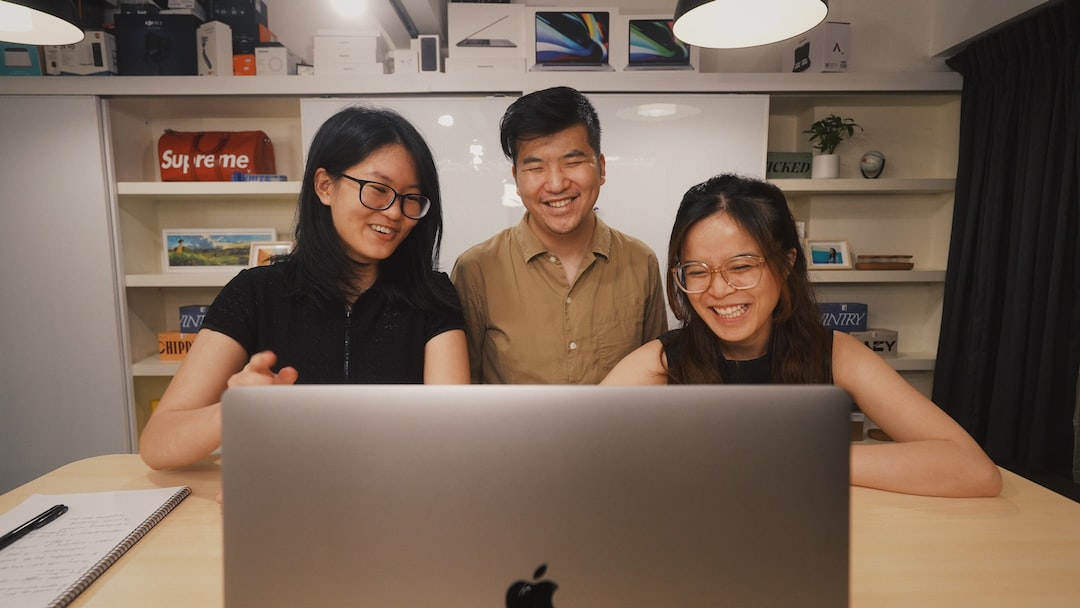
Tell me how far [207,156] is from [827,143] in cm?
301

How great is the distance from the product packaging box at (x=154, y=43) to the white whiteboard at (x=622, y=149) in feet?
1.95

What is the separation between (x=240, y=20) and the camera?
2596 mm

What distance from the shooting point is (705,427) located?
0.50m

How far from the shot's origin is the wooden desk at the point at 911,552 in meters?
0.73

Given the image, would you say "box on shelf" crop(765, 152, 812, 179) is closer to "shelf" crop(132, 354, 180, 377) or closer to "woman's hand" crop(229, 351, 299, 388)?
"woman's hand" crop(229, 351, 299, 388)

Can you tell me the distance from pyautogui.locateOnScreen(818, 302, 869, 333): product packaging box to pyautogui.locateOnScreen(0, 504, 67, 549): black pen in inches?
117

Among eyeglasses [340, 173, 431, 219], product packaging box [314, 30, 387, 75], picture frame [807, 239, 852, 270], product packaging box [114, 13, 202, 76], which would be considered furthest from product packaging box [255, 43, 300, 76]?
picture frame [807, 239, 852, 270]

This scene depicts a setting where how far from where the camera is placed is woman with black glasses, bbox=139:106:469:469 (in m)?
1.19

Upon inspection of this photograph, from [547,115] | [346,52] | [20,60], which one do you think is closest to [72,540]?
[547,115]

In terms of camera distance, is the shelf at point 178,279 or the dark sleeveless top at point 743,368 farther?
the shelf at point 178,279

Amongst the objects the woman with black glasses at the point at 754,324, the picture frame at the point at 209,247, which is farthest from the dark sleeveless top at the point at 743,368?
the picture frame at the point at 209,247

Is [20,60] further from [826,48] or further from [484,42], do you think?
[826,48]

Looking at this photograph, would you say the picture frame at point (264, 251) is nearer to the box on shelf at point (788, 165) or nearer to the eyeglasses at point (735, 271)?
the eyeglasses at point (735, 271)

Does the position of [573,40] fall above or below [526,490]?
above
